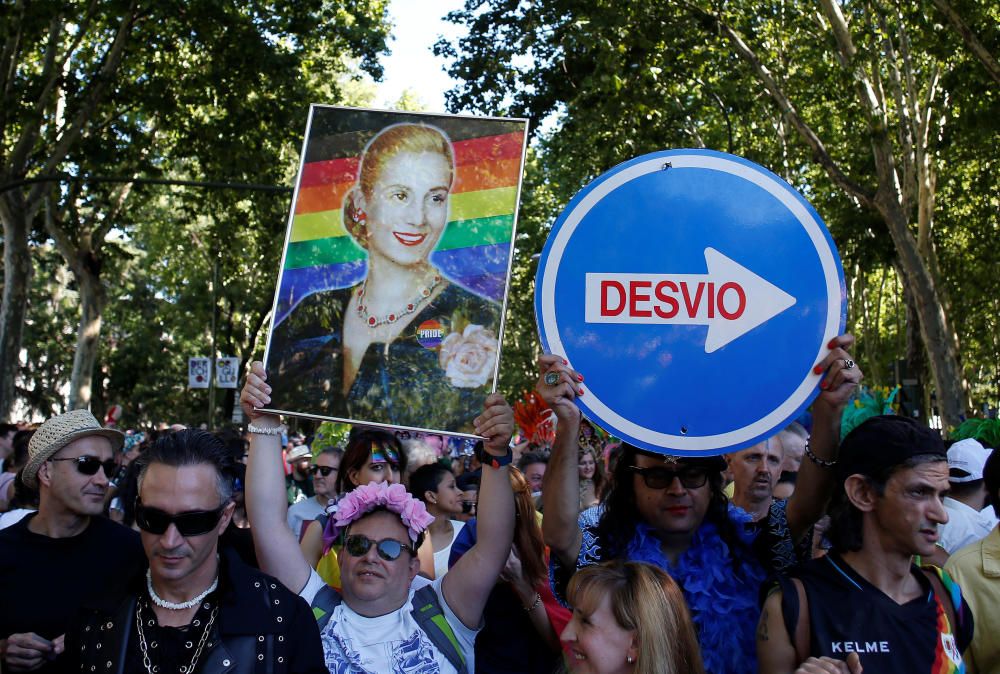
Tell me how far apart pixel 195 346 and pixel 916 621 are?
155ft

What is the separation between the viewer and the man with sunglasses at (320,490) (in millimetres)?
7266

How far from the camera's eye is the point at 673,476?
11.4 feet

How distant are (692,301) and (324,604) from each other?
5.22ft

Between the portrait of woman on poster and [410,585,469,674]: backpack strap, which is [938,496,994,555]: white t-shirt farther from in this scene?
the portrait of woman on poster

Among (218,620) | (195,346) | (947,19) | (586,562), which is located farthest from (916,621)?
(195,346)

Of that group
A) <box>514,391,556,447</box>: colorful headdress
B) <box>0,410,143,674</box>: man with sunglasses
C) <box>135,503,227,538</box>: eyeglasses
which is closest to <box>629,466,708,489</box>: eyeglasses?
<box>135,503,227,538</box>: eyeglasses

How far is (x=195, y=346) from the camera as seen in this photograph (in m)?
48.2

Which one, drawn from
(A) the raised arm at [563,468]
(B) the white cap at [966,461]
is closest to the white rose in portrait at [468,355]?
(A) the raised arm at [563,468]

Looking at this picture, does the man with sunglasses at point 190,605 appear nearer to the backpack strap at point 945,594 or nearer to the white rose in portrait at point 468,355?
the white rose in portrait at point 468,355

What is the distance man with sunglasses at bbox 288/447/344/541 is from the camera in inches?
286

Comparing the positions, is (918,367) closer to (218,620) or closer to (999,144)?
(999,144)

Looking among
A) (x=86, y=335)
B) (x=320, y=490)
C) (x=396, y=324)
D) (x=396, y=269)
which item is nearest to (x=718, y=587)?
(x=396, y=324)

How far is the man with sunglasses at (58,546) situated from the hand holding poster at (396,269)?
3.13 feet

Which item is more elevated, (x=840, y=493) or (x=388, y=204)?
(x=388, y=204)
